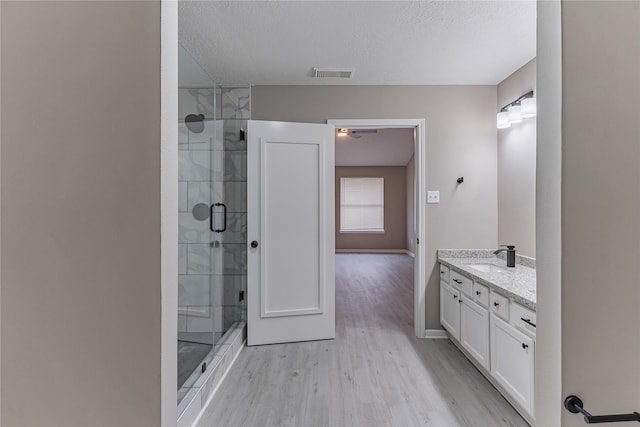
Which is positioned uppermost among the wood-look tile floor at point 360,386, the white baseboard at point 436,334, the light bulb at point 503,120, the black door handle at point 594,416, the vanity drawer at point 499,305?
the light bulb at point 503,120

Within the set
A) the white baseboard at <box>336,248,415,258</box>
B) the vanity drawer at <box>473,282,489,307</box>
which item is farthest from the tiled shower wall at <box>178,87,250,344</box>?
the white baseboard at <box>336,248,415,258</box>

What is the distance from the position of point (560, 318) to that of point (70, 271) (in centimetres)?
105

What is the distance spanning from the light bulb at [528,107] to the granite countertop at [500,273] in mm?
1194

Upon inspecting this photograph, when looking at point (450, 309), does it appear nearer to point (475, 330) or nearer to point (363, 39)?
point (475, 330)

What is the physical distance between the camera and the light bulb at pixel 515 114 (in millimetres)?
2718

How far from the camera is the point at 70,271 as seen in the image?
1.91 ft

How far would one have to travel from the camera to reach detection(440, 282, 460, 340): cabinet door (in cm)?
274

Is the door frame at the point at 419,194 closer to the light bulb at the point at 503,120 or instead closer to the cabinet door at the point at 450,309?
the cabinet door at the point at 450,309

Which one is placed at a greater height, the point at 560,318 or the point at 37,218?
the point at 37,218

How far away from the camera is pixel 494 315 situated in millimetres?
2129

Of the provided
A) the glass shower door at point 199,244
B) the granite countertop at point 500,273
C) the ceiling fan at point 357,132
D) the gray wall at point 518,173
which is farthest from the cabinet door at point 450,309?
the ceiling fan at point 357,132

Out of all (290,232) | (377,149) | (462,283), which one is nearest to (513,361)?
(462,283)

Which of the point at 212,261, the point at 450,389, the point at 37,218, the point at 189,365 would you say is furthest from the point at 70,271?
the point at 450,389

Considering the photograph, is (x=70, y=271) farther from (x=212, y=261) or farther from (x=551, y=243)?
(x=212, y=261)
